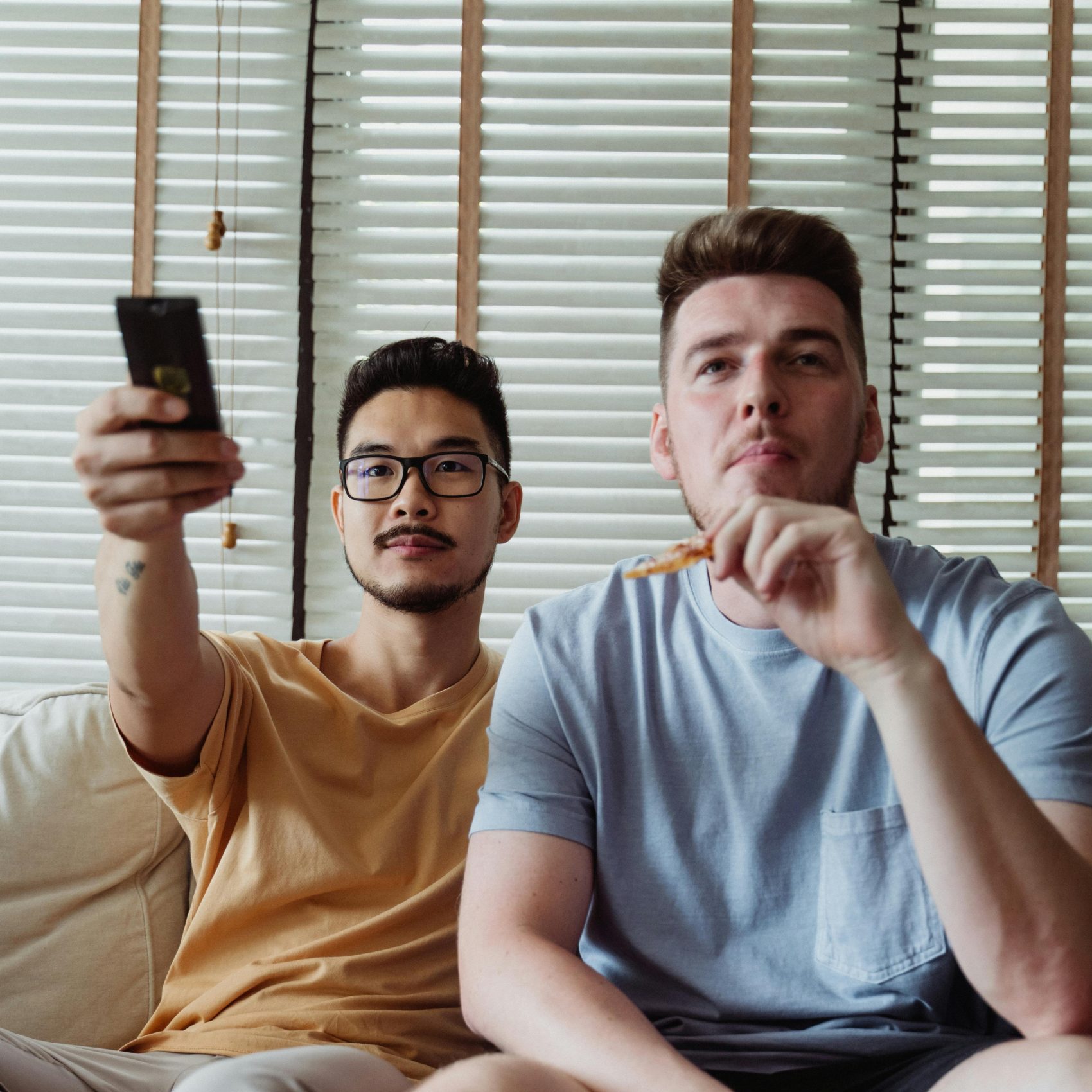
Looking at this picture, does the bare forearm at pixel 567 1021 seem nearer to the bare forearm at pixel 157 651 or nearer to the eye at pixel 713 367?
the bare forearm at pixel 157 651

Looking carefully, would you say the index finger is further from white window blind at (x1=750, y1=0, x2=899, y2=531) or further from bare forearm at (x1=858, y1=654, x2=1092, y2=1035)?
white window blind at (x1=750, y1=0, x2=899, y2=531)

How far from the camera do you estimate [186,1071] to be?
1390mm

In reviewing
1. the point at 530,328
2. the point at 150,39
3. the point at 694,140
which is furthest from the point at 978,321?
the point at 150,39

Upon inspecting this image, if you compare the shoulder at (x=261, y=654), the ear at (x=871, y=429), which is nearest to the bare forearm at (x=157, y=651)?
A: the shoulder at (x=261, y=654)

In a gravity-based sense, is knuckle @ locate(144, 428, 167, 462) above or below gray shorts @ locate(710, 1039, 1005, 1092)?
above

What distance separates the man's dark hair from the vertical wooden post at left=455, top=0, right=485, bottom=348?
471 mm

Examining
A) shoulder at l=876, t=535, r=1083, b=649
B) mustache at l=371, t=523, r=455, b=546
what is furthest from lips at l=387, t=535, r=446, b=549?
shoulder at l=876, t=535, r=1083, b=649

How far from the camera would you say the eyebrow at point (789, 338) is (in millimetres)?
1402

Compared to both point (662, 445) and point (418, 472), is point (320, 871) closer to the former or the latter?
point (418, 472)

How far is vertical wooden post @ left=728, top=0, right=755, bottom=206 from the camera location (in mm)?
2480

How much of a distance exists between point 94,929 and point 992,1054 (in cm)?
141

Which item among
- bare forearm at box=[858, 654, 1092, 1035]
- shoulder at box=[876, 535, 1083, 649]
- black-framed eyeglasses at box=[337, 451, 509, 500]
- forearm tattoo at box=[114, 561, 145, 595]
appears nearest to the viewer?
bare forearm at box=[858, 654, 1092, 1035]

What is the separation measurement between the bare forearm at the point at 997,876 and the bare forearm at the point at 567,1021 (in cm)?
30

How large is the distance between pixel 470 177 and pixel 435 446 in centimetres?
95
